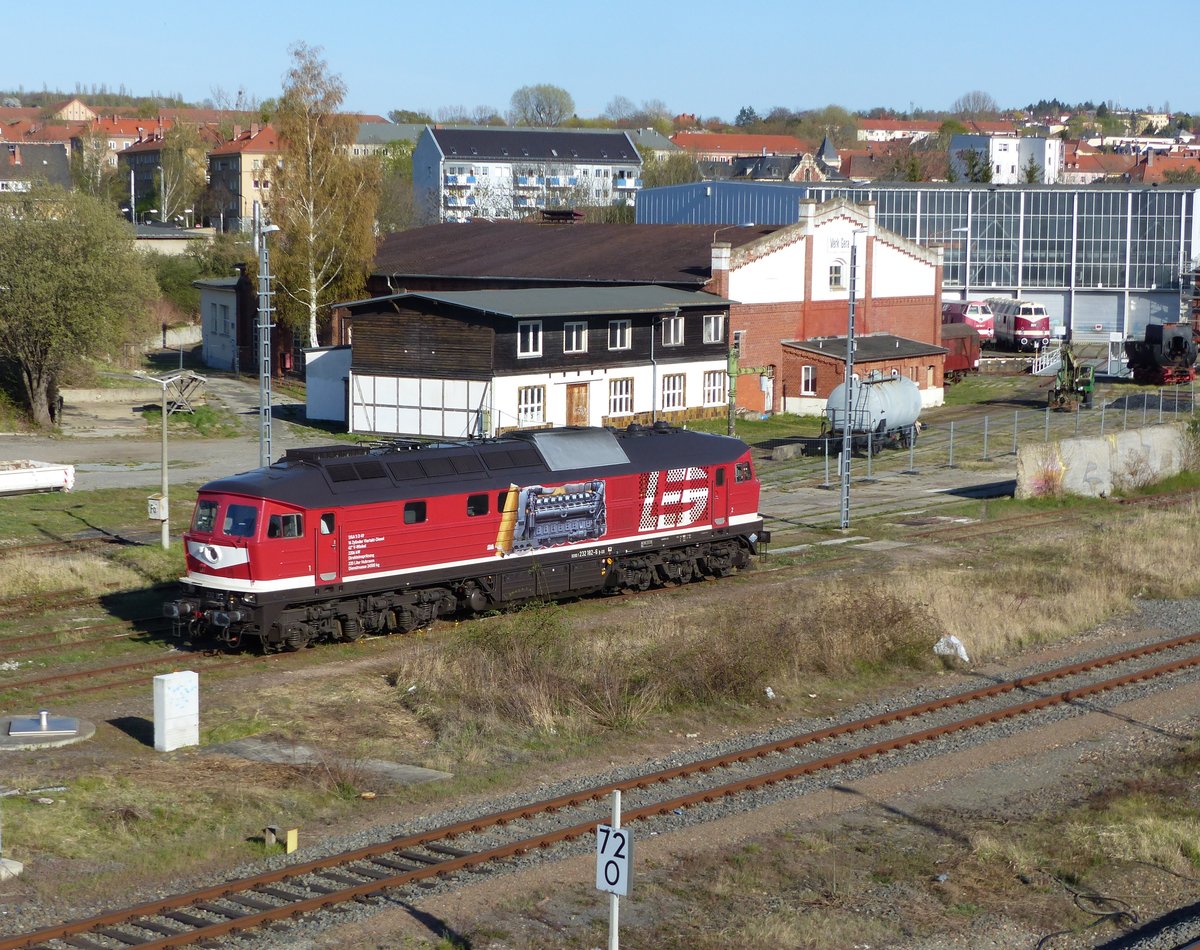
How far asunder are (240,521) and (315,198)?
132 ft

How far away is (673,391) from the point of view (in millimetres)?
55438

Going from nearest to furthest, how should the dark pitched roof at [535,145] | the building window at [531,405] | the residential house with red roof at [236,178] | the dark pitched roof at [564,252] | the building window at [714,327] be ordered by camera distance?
the building window at [531,405]
the building window at [714,327]
the dark pitched roof at [564,252]
the residential house with red roof at [236,178]
the dark pitched roof at [535,145]

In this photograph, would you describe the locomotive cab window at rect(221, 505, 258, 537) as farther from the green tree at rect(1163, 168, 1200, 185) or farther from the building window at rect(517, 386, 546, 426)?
the green tree at rect(1163, 168, 1200, 185)

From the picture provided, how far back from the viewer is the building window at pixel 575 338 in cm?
5094

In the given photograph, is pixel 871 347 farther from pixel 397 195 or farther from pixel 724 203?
pixel 397 195

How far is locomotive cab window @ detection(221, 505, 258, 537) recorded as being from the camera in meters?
23.7

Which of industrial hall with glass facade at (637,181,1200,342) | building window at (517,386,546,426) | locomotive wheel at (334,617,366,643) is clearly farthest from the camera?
industrial hall with glass facade at (637,181,1200,342)

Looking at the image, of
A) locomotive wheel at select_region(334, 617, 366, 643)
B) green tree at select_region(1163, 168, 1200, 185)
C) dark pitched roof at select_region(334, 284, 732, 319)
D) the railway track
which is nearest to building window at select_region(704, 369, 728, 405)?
dark pitched roof at select_region(334, 284, 732, 319)

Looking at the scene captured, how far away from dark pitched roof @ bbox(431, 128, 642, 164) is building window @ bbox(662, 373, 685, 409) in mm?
87648

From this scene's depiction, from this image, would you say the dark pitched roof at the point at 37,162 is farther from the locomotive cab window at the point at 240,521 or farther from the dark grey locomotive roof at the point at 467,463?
the locomotive cab window at the point at 240,521

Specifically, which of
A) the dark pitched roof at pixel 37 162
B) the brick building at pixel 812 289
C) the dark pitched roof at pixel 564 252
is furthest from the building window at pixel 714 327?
the dark pitched roof at pixel 37 162

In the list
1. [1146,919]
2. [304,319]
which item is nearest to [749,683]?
[1146,919]

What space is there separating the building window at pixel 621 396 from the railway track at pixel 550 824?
3012 centimetres

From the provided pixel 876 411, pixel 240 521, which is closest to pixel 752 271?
pixel 876 411
